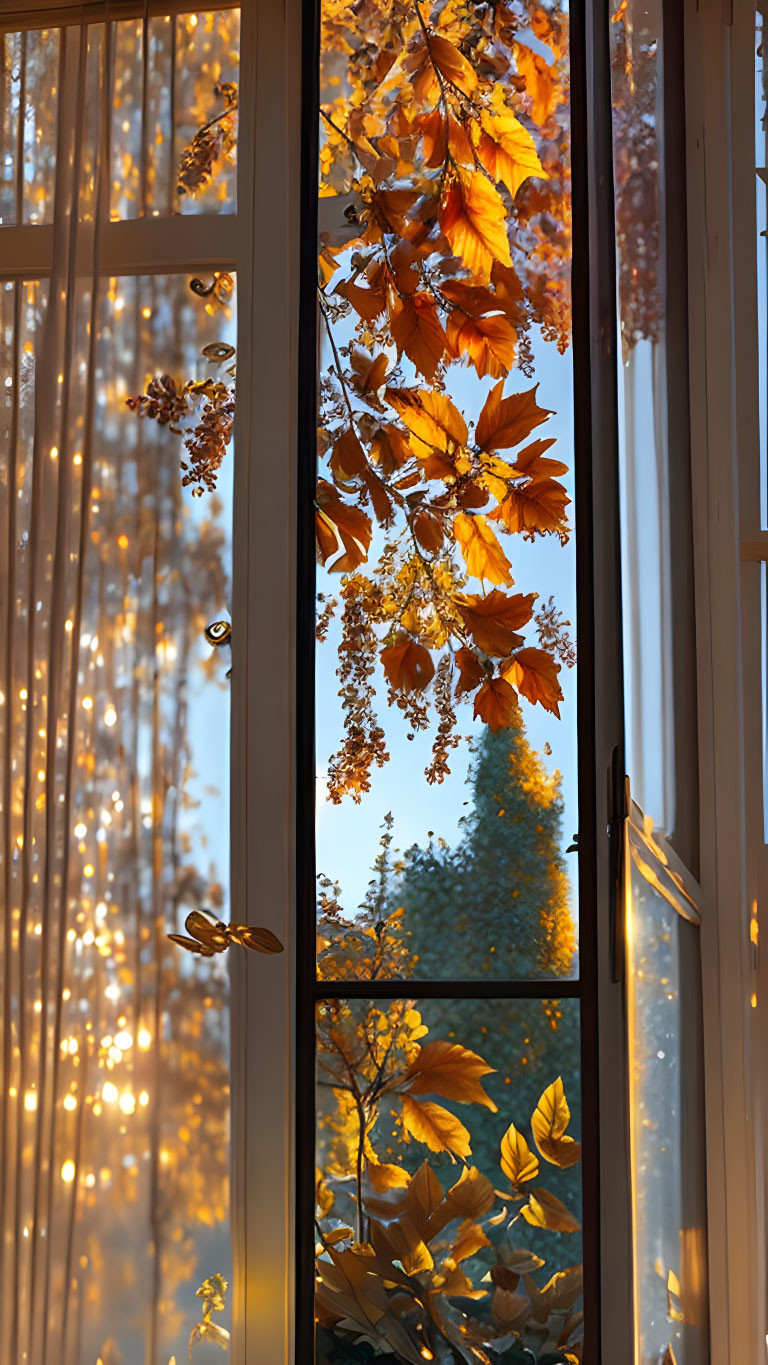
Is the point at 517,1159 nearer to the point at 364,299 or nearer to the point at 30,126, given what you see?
the point at 364,299

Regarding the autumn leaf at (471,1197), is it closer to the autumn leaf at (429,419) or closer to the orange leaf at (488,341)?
the autumn leaf at (429,419)

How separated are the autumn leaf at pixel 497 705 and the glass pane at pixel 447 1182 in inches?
15.1

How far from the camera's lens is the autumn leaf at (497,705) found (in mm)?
1573

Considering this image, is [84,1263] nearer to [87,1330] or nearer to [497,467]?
[87,1330]

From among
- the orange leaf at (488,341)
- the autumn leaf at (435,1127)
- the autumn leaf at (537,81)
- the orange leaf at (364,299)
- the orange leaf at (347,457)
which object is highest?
the autumn leaf at (537,81)

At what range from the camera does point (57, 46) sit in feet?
A: 5.55

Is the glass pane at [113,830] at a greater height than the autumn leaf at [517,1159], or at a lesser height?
greater

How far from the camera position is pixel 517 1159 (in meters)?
1.52

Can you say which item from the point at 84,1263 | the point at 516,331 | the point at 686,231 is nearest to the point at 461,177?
the point at 516,331

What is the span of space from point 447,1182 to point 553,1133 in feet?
0.51

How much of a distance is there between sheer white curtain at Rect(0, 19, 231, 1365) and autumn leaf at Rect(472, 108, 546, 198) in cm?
45

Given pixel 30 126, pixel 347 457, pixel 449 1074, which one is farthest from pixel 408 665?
pixel 30 126

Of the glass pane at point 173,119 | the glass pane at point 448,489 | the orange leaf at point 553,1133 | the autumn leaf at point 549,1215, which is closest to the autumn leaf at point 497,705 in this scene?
the glass pane at point 448,489

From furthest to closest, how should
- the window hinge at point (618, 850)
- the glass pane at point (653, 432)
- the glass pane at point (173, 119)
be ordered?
the glass pane at point (173, 119)
the glass pane at point (653, 432)
the window hinge at point (618, 850)
